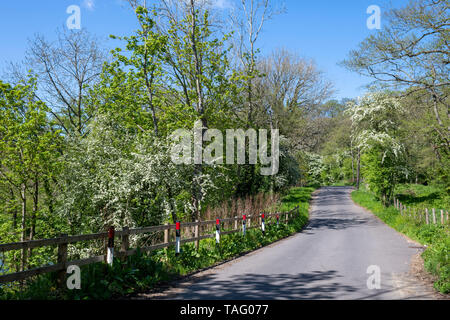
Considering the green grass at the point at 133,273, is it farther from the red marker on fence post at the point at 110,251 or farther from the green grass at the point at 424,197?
the green grass at the point at 424,197

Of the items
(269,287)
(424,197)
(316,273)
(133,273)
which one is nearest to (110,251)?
(133,273)

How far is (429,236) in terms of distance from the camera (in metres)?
16.0

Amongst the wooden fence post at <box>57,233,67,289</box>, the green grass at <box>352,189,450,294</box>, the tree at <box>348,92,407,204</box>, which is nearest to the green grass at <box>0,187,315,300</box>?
the wooden fence post at <box>57,233,67,289</box>

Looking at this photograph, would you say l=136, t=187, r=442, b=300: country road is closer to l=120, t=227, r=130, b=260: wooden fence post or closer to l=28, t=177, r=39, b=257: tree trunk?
l=120, t=227, r=130, b=260: wooden fence post

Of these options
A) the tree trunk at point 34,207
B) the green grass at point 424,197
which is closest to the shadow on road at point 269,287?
the tree trunk at point 34,207

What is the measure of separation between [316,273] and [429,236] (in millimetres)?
8975

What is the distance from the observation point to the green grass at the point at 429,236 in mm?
8188

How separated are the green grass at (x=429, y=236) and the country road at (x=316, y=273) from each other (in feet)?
1.42

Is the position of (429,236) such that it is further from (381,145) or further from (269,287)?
(381,145)

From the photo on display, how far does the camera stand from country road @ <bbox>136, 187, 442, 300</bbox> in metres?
7.46

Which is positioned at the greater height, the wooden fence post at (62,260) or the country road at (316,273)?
the wooden fence post at (62,260)

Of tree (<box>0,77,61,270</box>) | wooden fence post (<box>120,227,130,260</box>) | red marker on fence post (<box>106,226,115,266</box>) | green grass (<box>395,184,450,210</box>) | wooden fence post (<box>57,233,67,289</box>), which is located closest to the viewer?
wooden fence post (<box>57,233,67,289</box>)

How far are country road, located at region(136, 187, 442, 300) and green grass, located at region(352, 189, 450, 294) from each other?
1.42ft
